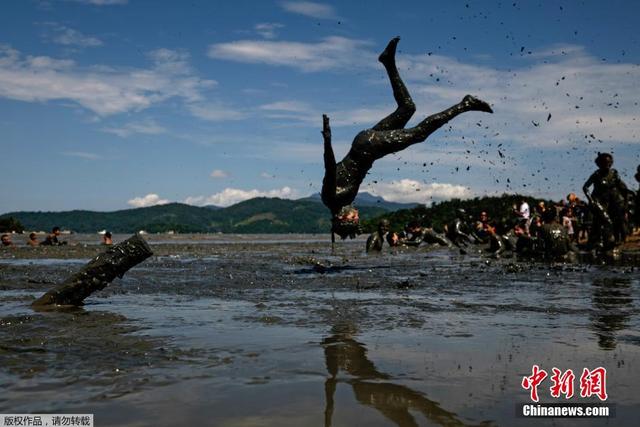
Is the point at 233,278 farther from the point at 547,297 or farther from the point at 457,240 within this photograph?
the point at 457,240

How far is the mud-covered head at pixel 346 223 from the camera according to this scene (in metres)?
11.4

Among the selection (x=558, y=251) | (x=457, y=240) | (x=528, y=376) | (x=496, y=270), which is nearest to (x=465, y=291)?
(x=496, y=270)

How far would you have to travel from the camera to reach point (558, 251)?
52.1 ft

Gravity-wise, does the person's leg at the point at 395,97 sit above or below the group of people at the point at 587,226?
above

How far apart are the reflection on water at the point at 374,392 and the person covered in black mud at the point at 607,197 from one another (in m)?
14.3

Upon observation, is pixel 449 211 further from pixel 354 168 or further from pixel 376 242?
pixel 354 168

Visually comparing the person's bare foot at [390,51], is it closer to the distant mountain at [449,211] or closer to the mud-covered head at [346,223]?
the mud-covered head at [346,223]

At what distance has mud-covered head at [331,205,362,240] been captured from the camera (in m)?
11.4

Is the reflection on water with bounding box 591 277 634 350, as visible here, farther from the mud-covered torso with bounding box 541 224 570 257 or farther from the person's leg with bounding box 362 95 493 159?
the mud-covered torso with bounding box 541 224 570 257

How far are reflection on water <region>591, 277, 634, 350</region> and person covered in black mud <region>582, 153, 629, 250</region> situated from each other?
25.5 feet

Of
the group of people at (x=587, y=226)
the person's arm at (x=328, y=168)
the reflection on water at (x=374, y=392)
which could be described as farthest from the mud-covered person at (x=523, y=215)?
the reflection on water at (x=374, y=392)

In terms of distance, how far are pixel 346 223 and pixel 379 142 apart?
1827 millimetres

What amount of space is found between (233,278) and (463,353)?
24.0 ft

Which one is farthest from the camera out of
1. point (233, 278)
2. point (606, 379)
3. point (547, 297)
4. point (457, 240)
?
point (457, 240)
